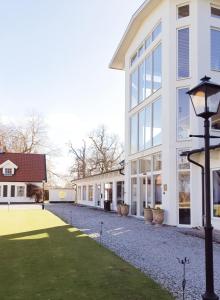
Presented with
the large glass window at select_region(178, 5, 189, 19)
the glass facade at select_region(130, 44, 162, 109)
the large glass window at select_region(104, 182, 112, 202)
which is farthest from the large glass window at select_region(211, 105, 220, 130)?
the large glass window at select_region(104, 182, 112, 202)

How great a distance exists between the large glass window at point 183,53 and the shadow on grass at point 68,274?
A: 29.1 ft

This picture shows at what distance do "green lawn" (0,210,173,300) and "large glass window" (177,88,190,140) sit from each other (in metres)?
6.88

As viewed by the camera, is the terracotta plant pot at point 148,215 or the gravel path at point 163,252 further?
the terracotta plant pot at point 148,215

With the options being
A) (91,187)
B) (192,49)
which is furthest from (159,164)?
(91,187)

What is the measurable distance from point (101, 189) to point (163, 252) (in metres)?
21.1

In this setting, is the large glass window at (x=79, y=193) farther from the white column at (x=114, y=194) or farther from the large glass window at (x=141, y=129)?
the large glass window at (x=141, y=129)

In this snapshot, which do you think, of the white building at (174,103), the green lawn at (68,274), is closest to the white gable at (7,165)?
the white building at (174,103)

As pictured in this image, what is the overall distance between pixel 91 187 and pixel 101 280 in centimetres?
2798

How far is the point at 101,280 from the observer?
5977 millimetres

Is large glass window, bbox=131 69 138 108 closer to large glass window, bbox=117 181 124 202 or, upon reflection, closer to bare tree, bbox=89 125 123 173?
large glass window, bbox=117 181 124 202

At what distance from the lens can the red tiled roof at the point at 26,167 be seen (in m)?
41.1

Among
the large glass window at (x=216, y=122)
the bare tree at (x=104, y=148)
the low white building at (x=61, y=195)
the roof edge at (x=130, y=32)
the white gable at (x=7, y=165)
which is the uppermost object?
the roof edge at (x=130, y=32)

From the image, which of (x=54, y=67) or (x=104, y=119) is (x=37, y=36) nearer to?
(x=54, y=67)

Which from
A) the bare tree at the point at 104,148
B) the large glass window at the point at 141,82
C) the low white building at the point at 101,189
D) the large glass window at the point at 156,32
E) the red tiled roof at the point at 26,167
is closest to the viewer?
the large glass window at the point at 156,32
